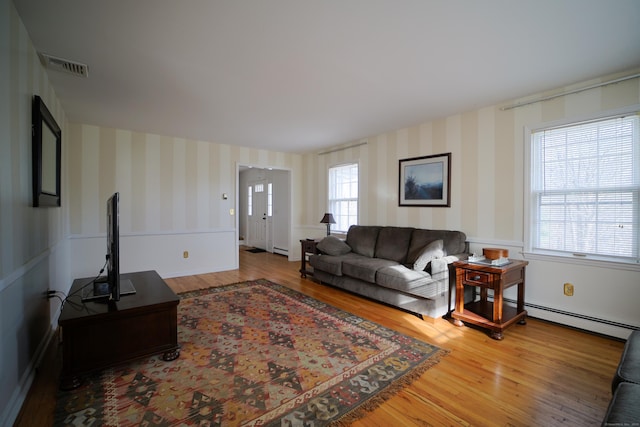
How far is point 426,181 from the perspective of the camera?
4.09 metres

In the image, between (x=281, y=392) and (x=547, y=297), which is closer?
(x=281, y=392)

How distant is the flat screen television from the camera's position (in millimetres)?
2049

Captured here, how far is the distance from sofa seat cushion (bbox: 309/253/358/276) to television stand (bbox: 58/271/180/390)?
2211 millimetres

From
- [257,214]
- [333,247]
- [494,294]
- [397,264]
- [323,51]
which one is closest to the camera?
[323,51]

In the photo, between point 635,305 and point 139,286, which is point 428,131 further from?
point 139,286

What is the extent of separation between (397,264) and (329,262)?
975 millimetres

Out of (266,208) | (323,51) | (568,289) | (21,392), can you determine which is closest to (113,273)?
(21,392)

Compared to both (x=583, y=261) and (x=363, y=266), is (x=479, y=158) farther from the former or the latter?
(x=363, y=266)

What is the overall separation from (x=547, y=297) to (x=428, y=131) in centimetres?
244

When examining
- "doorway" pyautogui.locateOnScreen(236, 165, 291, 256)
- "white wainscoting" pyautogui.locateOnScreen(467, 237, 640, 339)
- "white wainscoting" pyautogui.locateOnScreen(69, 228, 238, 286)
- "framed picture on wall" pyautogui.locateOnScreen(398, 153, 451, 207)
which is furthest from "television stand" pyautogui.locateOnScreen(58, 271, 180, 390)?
"doorway" pyautogui.locateOnScreen(236, 165, 291, 256)

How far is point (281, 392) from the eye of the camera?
1.87 meters

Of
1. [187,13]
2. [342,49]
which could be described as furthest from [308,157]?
[187,13]

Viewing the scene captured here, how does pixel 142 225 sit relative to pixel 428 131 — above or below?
below

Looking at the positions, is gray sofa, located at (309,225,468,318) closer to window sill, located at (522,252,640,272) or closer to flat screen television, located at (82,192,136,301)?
window sill, located at (522,252,640,272)
